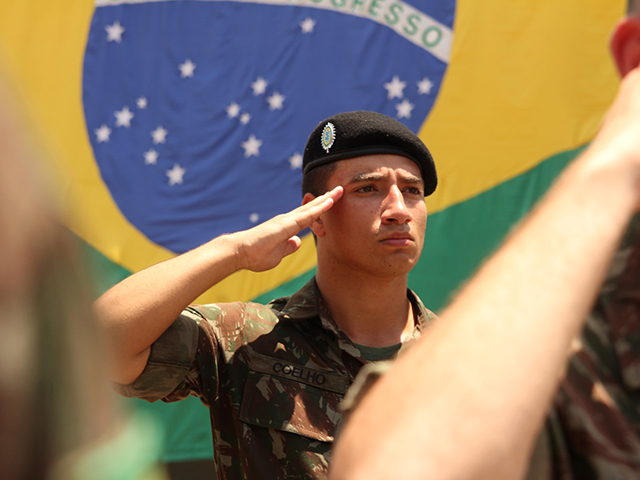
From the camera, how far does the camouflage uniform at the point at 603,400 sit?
80 centimetres

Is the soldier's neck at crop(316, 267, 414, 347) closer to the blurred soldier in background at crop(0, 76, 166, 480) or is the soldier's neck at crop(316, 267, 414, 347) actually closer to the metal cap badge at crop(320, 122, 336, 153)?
the metal cap badge at crop(320, 122, 336, 153)

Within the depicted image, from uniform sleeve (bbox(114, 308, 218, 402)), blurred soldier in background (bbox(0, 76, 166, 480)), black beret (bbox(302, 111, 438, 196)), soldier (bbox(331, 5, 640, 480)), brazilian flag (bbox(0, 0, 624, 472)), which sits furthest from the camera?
brazilian flag (bbox(0, 0, 624, 472))

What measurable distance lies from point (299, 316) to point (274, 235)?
0.92ft

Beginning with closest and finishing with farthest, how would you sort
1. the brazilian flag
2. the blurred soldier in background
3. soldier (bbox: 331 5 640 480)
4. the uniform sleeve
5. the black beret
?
the blurred soldier in background
soldier (bbox: 331 5 640 480)
the uniform sleeve
the black beret
the brazilian flag

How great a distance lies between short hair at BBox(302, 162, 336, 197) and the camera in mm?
2588

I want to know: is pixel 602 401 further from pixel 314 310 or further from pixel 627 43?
pixel 314 310

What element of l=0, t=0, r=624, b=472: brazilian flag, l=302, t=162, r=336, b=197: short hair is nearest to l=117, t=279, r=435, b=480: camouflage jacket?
l=302, t=162, r=336, b=197: short hair

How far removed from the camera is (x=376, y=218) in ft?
7.90

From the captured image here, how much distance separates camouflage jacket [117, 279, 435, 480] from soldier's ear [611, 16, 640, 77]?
1527mm

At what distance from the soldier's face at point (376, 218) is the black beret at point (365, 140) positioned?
30 millimetres

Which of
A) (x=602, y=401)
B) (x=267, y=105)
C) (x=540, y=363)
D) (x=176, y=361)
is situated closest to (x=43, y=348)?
(x=540, y=363)

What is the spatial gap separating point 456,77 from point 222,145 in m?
1.55

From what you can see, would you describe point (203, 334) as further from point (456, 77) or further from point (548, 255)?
point (456, 77)

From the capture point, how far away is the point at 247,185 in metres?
4.42
